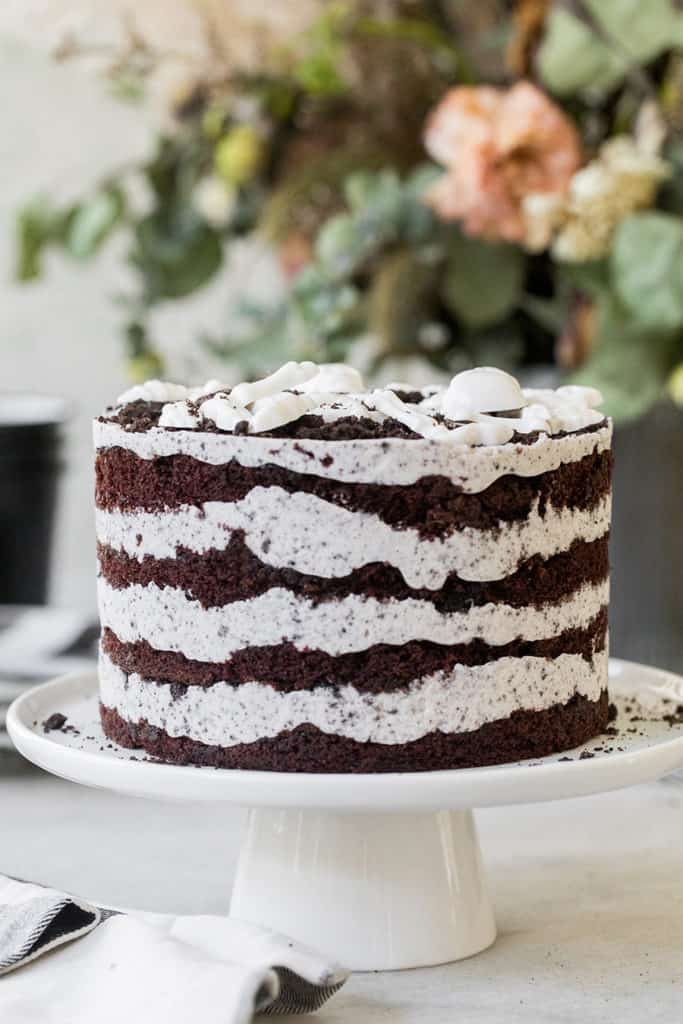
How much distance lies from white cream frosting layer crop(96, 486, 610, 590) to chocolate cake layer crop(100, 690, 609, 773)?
4.6 inches

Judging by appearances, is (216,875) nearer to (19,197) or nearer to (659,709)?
(659,709)

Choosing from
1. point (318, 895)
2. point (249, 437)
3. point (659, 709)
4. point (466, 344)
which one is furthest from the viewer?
point (466, 344)

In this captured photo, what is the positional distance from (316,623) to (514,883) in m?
0.42

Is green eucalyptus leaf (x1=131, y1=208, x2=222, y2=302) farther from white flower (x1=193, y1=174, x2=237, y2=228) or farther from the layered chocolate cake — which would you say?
the layered chocolate cake

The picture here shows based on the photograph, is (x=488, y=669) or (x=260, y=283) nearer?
(x=488, y=669)

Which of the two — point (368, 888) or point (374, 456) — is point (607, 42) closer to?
point (374, 456)

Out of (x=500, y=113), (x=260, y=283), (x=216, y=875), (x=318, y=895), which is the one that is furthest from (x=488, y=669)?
(x=260, y=283)

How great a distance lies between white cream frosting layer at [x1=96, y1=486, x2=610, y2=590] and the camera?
3.75 feet

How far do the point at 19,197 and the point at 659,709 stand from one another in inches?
88.5

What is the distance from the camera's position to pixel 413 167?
2.21 m

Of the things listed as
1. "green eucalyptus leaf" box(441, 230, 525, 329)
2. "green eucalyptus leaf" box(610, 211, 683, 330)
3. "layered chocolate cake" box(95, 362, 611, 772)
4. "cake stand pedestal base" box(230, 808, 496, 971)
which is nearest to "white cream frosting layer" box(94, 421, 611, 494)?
"layered chocolate cake" box(95, 362, 611, 772)

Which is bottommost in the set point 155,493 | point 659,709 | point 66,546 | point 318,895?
point 66,546

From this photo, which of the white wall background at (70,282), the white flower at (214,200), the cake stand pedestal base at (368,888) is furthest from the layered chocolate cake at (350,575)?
the white wall background at (70,282)

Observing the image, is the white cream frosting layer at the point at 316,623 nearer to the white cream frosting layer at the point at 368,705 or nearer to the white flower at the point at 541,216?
the white cream frosting layer at the point at 368,705
